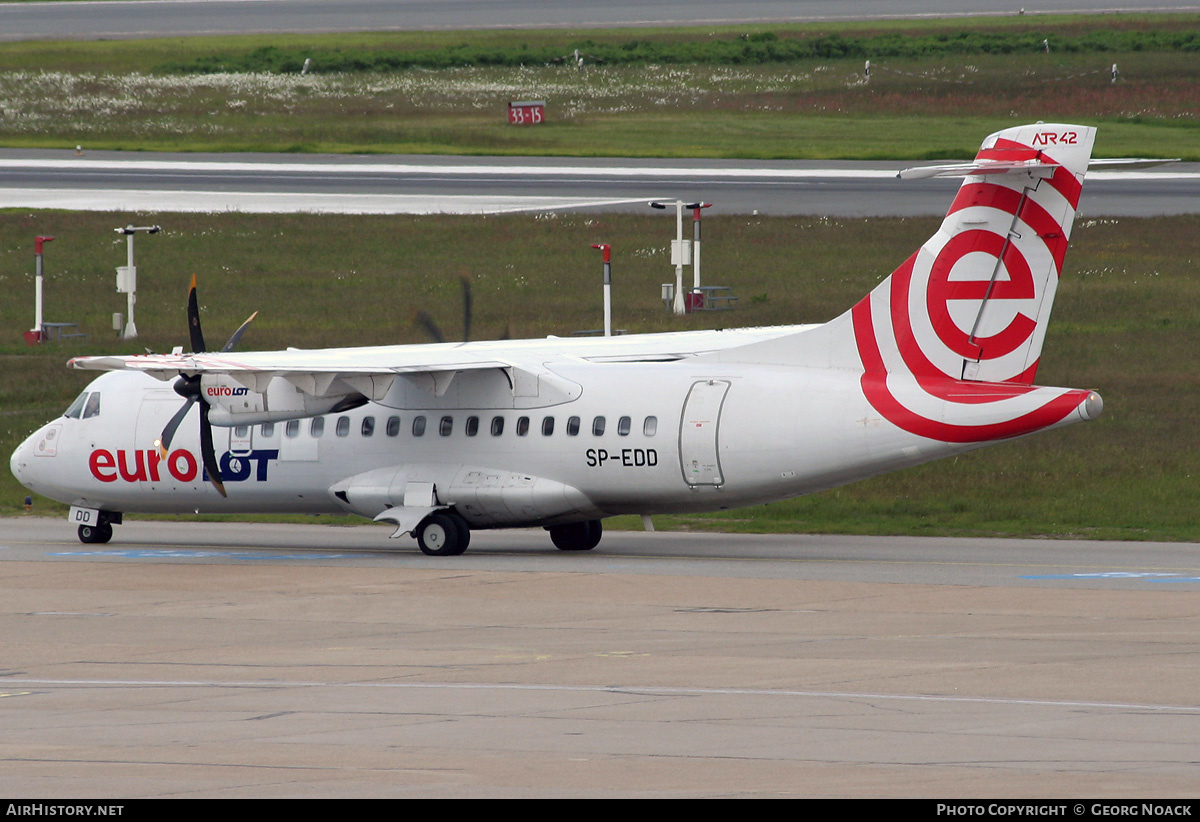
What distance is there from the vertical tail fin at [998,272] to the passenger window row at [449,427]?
4166 millimetres

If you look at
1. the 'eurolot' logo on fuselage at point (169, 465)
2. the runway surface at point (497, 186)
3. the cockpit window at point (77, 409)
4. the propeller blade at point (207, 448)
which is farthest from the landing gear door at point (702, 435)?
the runway surface at point (497, 186)

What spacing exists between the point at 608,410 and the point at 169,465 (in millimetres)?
8108

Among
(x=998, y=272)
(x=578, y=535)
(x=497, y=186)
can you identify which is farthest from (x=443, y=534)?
(x=497, y=186)

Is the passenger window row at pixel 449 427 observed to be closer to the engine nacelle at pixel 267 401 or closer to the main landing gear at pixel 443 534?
the engine nacelle at pixel 267 401

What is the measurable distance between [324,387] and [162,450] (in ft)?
14.0

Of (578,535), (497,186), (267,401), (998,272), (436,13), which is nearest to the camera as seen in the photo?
(998,272)

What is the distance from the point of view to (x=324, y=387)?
2686 cm

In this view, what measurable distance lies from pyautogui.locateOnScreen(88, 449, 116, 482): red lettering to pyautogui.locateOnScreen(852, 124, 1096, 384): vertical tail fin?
1371 centimetres

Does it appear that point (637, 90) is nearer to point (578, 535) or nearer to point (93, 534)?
point (93, 534)

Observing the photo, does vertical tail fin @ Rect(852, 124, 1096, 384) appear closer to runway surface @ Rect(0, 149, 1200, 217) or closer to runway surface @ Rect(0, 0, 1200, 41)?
runway surface @ Rect(0, 149, 1200, 217)

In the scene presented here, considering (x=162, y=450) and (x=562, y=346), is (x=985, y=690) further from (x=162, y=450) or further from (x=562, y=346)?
(x=162, y=450)

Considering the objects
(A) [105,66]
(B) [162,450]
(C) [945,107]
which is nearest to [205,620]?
(B) [162,450]

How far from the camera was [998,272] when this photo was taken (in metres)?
24.6

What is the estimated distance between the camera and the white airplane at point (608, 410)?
80.2ft
